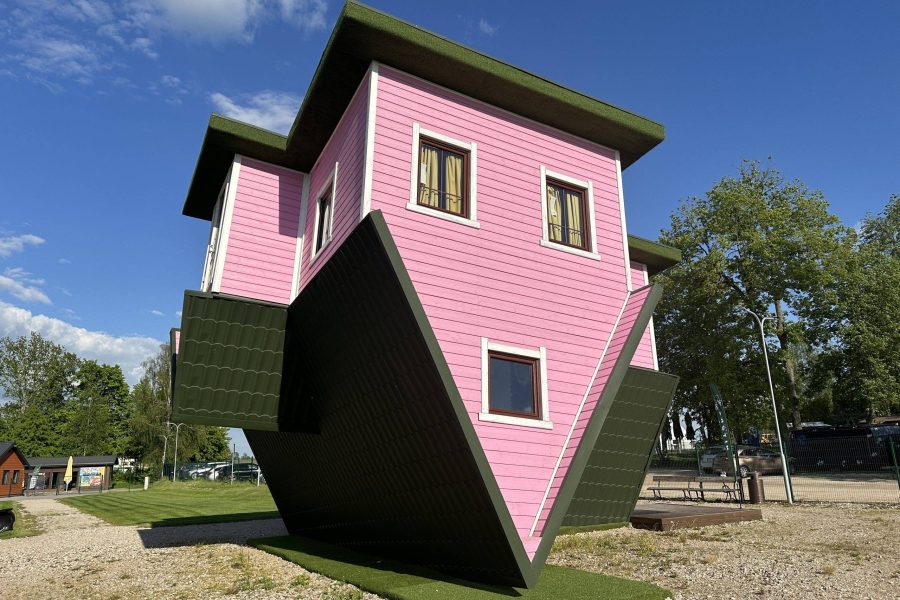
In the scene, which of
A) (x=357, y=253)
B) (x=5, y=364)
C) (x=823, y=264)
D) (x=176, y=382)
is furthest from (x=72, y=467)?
(x=823, y=264)

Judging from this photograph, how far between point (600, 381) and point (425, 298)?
3.30 meters

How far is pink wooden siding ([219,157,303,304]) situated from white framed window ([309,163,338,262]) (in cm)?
83

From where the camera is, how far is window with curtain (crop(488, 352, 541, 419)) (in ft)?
26.9

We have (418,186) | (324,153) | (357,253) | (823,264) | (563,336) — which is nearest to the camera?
(357,253)

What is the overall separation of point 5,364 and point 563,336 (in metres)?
80.0

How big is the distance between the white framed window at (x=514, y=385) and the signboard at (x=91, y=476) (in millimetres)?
60682

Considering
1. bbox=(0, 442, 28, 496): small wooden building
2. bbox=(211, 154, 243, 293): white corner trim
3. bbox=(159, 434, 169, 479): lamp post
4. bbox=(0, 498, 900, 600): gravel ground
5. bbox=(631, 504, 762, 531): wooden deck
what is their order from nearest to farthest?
1. bbox=(0, 498, 900, 600): gravel ground
2. bbox=(211, 154, 243, 293): white corner trim
3. bbox=(631, 504, 762, 531): wooden deck
4. bbox=(0, 442, 28, 496): small wooden building
5. bbox=(159, 434, 169, 479): lamp post

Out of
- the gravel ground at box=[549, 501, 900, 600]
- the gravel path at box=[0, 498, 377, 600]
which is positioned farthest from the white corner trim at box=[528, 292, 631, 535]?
the gravel path at box=[0, 498, 377, 600]

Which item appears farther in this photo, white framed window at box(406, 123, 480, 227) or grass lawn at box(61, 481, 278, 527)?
grass lawn at box(61, 481, 278, 527)

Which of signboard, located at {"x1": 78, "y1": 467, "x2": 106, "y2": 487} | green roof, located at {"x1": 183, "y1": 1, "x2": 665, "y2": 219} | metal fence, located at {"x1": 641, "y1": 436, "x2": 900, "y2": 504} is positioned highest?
green roof, located at {"x1": 183, "y1": 1, "x2": 665, "y2": 219}

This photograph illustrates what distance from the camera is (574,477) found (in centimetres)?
791

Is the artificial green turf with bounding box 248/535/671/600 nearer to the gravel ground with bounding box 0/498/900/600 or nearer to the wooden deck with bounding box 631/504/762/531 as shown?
the gravel ground with bounding box 0/498/900/600

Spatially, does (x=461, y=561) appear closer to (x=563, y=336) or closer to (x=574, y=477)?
(x=574, y=477)

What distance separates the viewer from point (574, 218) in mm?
10164
